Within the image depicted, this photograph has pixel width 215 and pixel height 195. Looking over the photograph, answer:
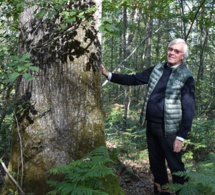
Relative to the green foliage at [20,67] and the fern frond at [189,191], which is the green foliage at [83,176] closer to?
the fern frond at [189,191]

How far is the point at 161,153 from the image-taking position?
397 cm

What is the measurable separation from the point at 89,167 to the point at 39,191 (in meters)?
0.76

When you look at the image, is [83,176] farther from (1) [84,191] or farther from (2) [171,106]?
(2) [171,106]

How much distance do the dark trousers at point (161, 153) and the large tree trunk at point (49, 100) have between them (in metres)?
1.13

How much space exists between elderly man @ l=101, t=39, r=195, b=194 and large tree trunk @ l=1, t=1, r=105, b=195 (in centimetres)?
61

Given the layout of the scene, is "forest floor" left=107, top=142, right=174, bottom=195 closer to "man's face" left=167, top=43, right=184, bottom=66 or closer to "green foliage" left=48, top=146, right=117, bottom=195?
"green foliage" left=48, top=146, right=117, bottom=195

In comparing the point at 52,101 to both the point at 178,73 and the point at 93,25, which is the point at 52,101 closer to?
the point at 93,25

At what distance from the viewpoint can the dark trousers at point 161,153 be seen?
3.68m

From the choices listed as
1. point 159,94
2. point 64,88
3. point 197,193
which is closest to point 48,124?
point 64,88

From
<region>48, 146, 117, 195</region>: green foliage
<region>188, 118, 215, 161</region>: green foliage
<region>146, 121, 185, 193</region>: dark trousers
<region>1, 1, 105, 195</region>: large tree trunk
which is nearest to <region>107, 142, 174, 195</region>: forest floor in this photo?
<region>146, 121, 185, 193</region>: dark trousers

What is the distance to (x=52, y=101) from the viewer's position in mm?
3137

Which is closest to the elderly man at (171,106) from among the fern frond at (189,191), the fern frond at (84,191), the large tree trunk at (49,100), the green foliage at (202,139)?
the large tree trunk at (49,100)

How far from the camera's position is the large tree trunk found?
122 inches

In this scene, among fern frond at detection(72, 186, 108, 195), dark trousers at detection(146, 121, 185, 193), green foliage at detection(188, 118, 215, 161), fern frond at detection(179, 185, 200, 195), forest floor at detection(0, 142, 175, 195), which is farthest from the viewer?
green foliage at detection(188, 118, 215, 161)
